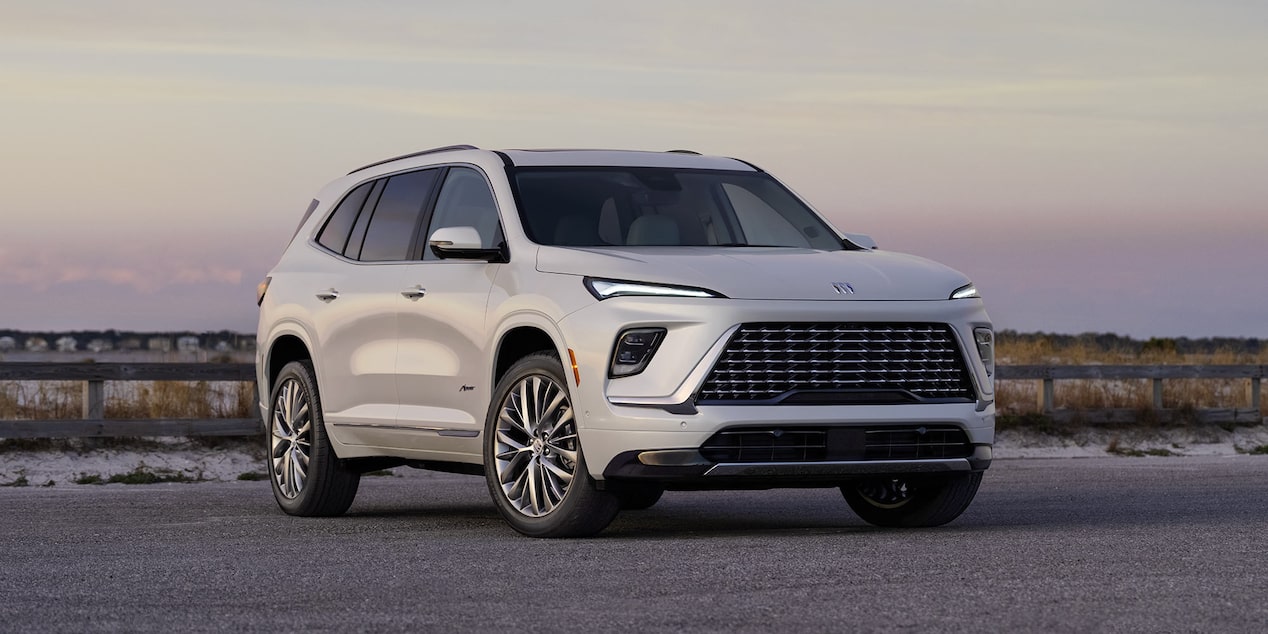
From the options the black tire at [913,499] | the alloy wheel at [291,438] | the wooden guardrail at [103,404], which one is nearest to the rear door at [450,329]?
the alloy wheel at [291,438]

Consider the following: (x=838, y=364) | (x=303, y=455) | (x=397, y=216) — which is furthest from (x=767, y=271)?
(x=303, y=455)

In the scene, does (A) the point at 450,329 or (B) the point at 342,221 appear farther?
(B) the point at 342,221

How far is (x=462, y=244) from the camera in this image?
28.5 ft

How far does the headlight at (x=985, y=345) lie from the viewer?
28.2 feet

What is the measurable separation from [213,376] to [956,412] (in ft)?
37.7

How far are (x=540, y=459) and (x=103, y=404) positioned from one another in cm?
1085

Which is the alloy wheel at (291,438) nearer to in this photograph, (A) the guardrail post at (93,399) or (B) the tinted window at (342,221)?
(B) the tinted window at (342,221)

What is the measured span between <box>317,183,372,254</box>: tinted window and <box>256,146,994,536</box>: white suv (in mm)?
214

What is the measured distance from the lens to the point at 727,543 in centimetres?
817

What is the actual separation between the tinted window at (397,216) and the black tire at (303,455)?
98 centimetres

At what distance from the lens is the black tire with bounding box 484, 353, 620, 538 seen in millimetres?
8273

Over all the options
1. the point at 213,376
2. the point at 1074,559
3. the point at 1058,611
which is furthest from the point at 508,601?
the point at 213,376

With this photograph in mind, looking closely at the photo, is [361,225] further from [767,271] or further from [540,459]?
[767,271]

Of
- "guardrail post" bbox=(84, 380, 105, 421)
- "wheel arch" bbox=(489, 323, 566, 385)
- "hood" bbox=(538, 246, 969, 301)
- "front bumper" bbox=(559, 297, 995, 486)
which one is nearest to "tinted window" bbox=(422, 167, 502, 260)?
"wheel arch" bbox=(489, 323, 566, 385)
